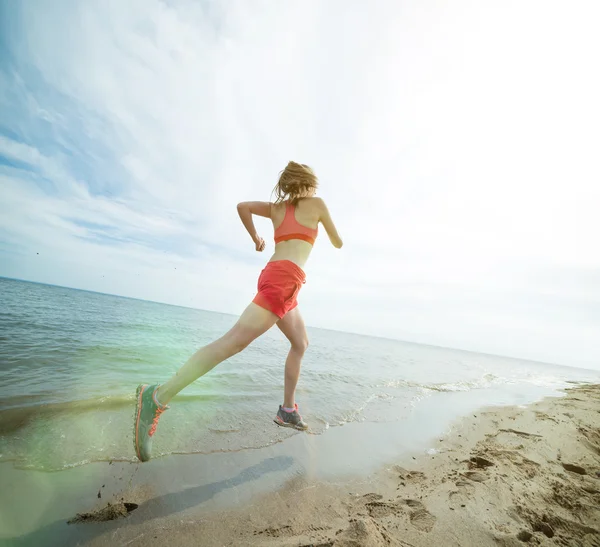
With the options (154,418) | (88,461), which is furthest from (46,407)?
(154,418)

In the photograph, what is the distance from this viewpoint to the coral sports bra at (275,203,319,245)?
2.44 metres

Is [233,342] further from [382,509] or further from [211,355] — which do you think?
[382,509]

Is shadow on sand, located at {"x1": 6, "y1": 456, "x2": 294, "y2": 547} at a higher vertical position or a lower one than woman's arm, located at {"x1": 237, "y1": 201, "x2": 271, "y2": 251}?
lower

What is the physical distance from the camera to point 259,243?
2.69 metres

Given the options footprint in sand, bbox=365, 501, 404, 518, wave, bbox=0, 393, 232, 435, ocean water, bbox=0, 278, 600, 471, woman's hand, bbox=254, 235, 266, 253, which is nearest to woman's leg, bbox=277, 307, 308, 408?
woman's hand, bbox=254, 235, 266, 253

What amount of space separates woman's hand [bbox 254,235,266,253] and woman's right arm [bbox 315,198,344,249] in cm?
61

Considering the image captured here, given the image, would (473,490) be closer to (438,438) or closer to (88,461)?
(438,438)

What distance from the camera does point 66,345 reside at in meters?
7.75

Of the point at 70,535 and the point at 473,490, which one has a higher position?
the point at 473,490

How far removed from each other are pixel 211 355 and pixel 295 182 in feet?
5.41

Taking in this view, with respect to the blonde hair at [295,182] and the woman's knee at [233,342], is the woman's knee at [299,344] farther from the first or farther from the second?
Result: the blonde hair at [295,182]

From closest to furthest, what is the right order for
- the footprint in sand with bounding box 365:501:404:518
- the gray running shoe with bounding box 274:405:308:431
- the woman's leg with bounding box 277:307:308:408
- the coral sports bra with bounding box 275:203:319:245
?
the footprint in sand with bounding box 365:501:404:518 < the coral sports bra with bounding box 275:203:319:245 < the woman's leg with bounding box 277:307:308:408 < the gray running shoe with bounding box 274:405:308:431

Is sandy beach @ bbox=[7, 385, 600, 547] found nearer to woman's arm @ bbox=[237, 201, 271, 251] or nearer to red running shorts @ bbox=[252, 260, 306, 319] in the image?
red running shorts @ bbox=[252, 260, 306, 319]

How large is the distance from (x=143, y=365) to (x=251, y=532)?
20.2 ft
